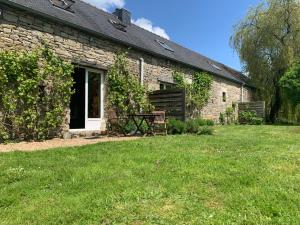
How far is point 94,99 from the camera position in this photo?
11.1 meters

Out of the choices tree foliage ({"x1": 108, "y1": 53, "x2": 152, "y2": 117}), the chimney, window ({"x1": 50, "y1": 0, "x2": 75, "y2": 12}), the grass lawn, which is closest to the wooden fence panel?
the chimney

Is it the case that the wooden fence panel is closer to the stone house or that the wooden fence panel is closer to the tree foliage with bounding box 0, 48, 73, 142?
the stone house

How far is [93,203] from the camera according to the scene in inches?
148

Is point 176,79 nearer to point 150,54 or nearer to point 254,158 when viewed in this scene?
point 150,54

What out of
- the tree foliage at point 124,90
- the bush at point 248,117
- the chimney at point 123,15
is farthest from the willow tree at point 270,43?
the tree foliage at point 124,90

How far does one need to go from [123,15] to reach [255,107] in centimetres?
1034

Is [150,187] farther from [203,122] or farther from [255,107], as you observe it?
[255,107]

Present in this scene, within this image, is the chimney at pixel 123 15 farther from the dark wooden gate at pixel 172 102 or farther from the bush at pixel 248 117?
the bush at pixel 248 117

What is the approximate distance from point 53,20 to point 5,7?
143 centimetres

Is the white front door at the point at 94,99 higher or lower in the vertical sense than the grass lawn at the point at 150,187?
higher

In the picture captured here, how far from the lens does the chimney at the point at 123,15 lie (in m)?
16.2

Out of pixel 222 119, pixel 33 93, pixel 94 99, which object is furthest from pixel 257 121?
pixel 33 93

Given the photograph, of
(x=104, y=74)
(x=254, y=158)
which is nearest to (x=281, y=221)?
(x=254, y=158)

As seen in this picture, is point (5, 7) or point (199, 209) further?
point (5, 7)
